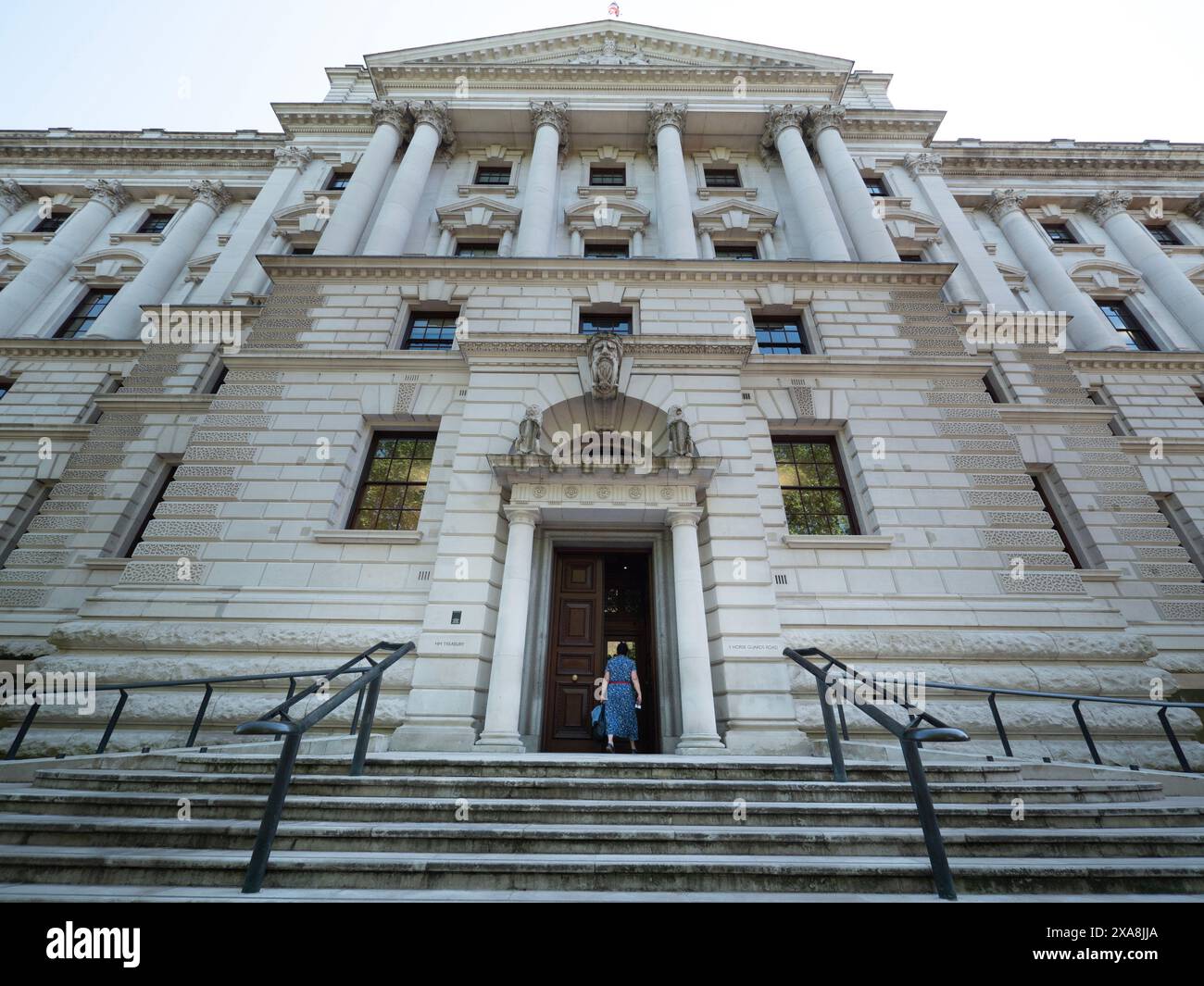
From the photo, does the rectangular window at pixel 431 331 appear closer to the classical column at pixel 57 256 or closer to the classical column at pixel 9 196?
the classical column at pixel 57 256

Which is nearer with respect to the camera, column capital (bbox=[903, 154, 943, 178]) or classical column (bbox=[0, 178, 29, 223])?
column capital (bbox=[903, 154, 943, 178])

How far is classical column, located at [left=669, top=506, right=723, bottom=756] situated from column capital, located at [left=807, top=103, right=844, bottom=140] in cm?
1737

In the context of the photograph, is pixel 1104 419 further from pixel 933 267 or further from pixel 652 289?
pixel 652 289

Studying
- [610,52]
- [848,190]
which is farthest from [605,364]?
[610,52]

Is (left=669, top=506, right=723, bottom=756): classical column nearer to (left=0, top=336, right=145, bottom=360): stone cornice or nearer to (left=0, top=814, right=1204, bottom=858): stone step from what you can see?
(left=0, top=814, right=1204, bottom=858): stone step

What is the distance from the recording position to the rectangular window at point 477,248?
16798 millimetres

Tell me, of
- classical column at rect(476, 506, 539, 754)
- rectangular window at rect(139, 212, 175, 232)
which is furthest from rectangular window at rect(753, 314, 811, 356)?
rectangular window at rect(139, 212, 175, 232)

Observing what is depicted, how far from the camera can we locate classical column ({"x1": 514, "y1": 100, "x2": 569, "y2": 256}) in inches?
611

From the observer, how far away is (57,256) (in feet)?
68.1

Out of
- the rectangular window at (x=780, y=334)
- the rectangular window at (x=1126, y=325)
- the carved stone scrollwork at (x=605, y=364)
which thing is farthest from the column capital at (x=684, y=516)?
the rectangular window at (x=1126, y=325)

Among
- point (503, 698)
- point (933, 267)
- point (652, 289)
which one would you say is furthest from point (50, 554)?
point (933, 267)

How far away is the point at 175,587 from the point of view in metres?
9.81

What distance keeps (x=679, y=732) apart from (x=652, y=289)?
34.1 ft

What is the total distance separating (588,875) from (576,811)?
110cm
